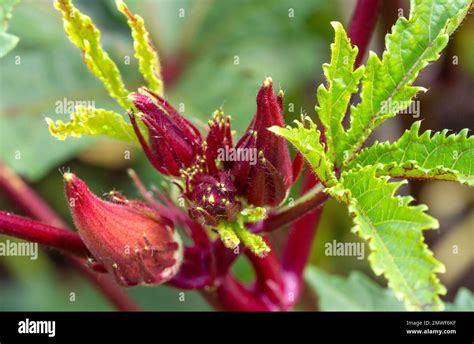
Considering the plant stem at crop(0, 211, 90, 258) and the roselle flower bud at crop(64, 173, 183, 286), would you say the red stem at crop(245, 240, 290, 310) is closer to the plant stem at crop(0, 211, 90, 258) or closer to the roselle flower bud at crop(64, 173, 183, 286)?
the roselle flower bud at crop(64, 173, 183, 286)

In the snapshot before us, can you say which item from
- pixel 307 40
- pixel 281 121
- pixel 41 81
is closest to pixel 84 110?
pixel 281 121

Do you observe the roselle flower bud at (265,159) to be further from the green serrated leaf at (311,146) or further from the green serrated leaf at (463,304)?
the green serrated leaf at (463,304)

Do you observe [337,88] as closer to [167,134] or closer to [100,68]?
[167,134]

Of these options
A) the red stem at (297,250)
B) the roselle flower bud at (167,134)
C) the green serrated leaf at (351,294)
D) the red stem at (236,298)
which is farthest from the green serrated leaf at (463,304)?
the roselle flower bud at (167,134)

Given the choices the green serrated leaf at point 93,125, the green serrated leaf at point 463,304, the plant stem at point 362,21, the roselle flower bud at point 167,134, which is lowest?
the green serrated leaf at point 463,304
